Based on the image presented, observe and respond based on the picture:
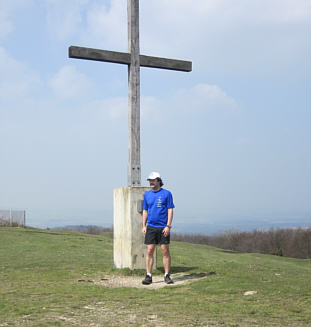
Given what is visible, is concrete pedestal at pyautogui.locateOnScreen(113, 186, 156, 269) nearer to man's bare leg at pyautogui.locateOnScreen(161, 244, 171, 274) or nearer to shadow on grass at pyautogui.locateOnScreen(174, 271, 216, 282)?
shadow on grass at pyautogui.locateOnScreen(174, 271, 216, 282)

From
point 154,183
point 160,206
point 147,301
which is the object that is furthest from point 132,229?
point 147,301

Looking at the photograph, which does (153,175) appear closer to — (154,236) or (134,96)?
(154,236)

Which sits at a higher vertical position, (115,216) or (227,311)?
(115,216)

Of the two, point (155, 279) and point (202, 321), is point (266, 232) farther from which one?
point (202, 321)

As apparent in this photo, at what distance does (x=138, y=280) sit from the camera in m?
10.3

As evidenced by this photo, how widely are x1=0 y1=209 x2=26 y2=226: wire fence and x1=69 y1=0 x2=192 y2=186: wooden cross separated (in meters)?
24.6

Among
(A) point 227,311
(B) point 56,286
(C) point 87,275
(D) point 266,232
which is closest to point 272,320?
(A) point 227,311

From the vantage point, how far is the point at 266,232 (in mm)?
40938

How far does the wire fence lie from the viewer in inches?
1347

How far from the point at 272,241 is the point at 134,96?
30.3m

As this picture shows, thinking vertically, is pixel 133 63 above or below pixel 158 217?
above

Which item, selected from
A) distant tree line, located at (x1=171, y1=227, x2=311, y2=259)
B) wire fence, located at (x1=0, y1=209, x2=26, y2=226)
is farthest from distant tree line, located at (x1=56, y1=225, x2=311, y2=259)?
wire fence, located at (x1=0, y1=209, x2=26, y2=226)

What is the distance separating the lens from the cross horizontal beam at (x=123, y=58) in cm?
1116

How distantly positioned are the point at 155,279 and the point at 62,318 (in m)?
3.73
